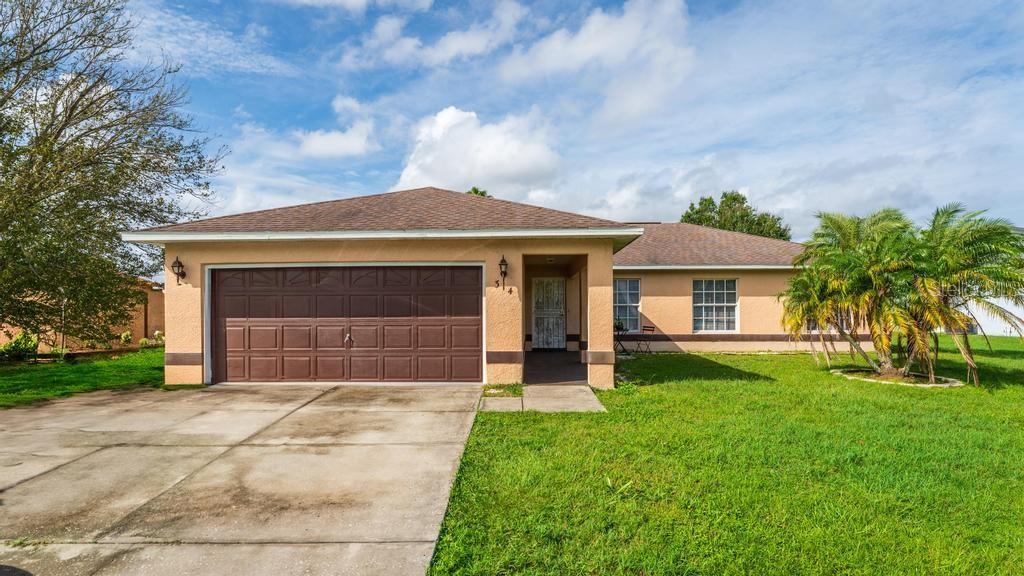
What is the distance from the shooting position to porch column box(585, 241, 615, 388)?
9.23 meters

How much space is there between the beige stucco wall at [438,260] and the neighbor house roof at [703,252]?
571 centimetres

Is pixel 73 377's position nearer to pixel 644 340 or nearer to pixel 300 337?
pixel 300 337

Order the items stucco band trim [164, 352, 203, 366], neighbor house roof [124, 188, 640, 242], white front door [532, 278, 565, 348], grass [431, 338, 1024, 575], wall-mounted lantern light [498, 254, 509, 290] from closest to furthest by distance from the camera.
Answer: grass [431, 338, 1024, 575], neighbor house roof [124, 188, 640, 242], wall-mounted lantern light [498, 254, 509, 290], stucco band trim [164, 352, 203, 366], white front door [532, 278, 565, 348]

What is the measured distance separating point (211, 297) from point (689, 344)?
41.7 feet

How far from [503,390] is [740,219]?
129 ft

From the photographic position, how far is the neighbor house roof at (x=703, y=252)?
14672 mm

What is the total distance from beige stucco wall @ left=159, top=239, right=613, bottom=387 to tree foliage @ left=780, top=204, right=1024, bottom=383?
188 inches

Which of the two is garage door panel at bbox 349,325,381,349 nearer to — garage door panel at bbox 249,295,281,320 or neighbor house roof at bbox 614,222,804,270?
garage door panel at bbox 249,295,281,320

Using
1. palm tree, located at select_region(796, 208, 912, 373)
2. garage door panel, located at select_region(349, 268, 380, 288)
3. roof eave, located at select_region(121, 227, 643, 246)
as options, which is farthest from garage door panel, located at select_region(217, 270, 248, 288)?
palm tree, located at select_region(796, 208, 912, 373)

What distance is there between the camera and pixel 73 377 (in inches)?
442

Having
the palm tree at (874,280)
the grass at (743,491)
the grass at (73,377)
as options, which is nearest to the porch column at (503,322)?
the grass at (743,491)

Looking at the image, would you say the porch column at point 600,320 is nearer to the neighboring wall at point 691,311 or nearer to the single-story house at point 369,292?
the single-story house at point 369,292

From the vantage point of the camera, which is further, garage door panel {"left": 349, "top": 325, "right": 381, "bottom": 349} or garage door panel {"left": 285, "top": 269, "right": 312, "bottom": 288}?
garage door panel {"left": 285, "top": 269, "right": 312, "bottom": 288}

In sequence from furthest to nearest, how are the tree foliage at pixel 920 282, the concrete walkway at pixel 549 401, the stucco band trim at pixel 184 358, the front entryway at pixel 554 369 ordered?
the front entryway at pixel 554 369 < the stucco band trim at pixel 184 358 < the tree foliage at pixel 920 282 < the concrete walkway at pixel 549 401
